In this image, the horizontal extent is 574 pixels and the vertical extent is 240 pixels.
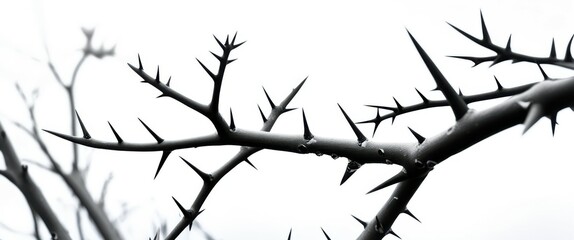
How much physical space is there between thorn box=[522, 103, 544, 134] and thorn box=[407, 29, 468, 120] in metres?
0.12

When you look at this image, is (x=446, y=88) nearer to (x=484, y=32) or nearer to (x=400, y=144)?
(x=400, y=144)

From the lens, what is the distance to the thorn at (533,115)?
778mm

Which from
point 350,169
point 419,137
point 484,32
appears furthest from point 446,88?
point 484,32

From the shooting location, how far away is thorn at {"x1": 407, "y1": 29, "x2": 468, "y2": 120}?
0.93 m

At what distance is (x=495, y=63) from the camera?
162cm

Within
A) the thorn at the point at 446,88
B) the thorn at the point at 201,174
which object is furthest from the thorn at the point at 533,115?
the thorn at the point at 201,174

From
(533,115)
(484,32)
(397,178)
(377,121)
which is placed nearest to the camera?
(533,115)

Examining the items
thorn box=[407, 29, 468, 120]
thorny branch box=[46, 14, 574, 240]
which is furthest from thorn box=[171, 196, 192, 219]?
thorn box=[407, 29, 468, 120]

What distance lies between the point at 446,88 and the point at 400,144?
0.71 feet

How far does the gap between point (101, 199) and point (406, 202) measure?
428cm

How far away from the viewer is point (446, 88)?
93 centimetres

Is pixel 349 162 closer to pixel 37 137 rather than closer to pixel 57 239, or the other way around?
pixel 57 239

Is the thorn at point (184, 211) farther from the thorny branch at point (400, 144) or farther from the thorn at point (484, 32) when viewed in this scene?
the thorn at point (484, 32)

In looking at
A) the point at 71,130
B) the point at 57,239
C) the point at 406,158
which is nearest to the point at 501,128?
the point at 406,158
